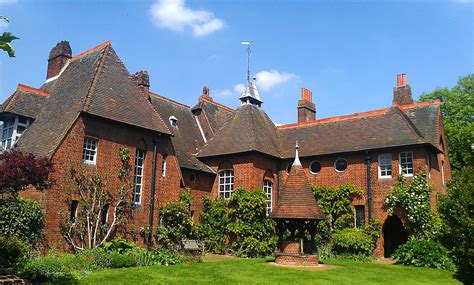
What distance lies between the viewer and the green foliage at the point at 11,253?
14.0m

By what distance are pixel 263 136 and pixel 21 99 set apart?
569 inches

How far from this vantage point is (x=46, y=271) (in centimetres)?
1349

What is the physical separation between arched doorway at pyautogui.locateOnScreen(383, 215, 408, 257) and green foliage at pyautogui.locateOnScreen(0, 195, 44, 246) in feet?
62.7

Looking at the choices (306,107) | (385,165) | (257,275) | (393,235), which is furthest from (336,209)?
(257,275)

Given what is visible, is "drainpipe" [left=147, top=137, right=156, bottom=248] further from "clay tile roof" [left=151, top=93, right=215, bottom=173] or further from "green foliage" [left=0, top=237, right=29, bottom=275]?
"green foliage" [left=0, top=237, right=29, bottom=275]

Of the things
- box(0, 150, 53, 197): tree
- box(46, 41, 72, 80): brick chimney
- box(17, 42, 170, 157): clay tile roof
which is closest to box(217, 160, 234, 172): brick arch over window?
Result: box(17, 42, 170, 157): clay tile roof

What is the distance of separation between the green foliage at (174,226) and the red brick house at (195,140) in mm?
620

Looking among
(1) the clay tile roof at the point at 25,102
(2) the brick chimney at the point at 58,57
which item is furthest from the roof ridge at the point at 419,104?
(1) the clay tile roof at the point at 25,102

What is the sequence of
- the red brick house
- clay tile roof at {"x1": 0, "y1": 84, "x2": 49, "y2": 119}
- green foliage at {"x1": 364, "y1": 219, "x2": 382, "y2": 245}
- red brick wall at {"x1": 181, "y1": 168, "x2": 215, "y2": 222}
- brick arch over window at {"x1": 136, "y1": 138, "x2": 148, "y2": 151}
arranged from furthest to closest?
red brick wall at {"x1": 181, "y1": 168, "x2": 215, "y2": 222} < green foliage at {"x1": 364, "y1": 219, "x2": 382, "y2": 245} < brick arch over window at {"x1": 136, "y1": 138, "x2": 148, "y2": 151} < clay tile roof at {"x1": 0, "y1": 84, "x2": 49, "y2": 119} < the red brick house

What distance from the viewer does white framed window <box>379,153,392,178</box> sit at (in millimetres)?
25125

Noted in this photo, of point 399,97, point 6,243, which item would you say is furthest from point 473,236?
point 399,97

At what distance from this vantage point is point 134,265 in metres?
17.1

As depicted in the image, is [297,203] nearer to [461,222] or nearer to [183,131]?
[461,222]

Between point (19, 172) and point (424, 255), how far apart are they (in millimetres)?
17364
